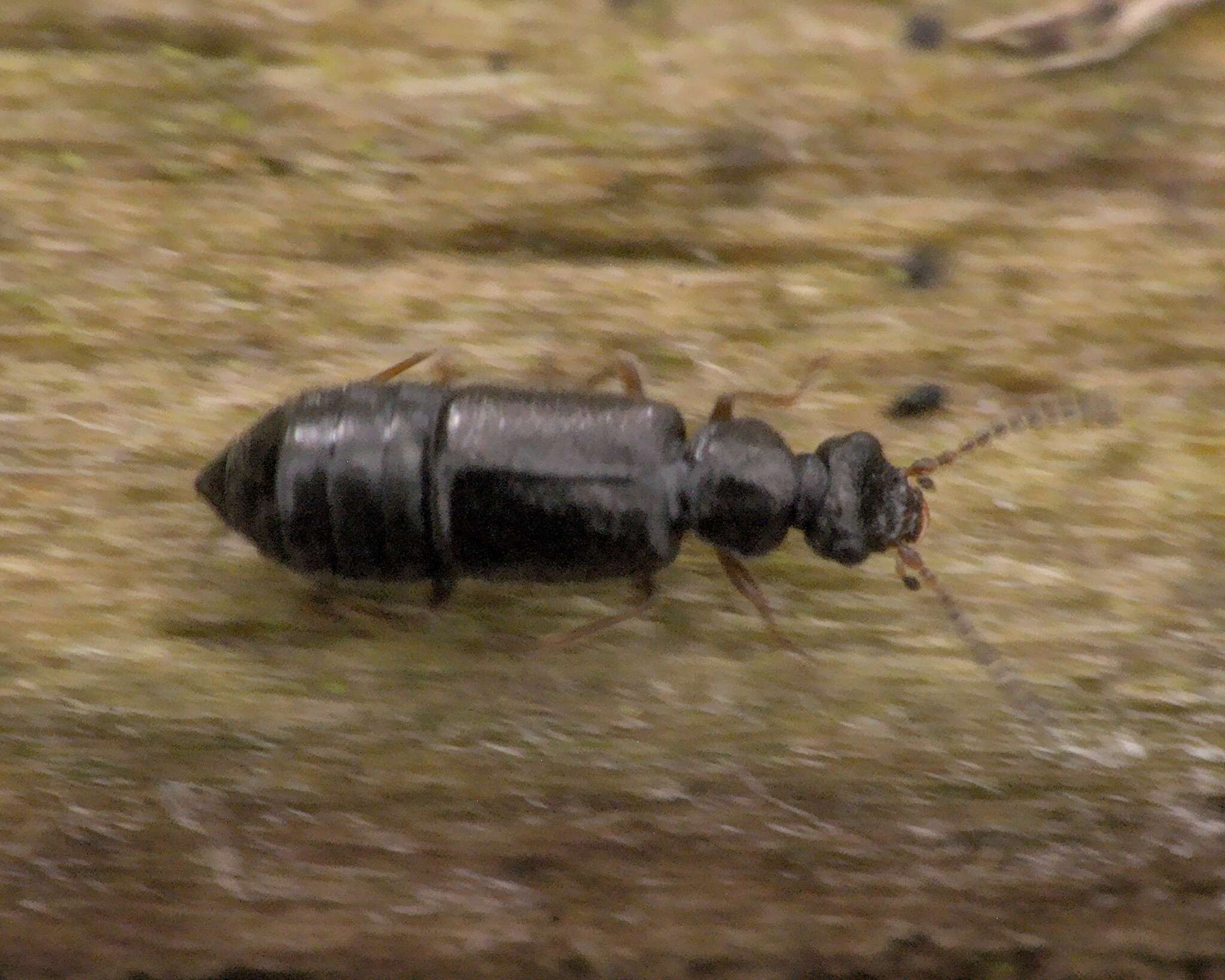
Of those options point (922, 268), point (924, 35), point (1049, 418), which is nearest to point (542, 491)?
point (922, 268)

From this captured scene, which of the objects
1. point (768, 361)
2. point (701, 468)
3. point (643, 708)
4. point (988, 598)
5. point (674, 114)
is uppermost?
point (674, 114)

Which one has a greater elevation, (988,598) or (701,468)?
(701,468)

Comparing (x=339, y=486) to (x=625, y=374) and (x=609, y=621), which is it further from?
(x=625, y=374)

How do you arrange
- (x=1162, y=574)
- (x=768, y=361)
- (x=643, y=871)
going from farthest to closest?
(x=768, y=361) → (x=1162, y=574) → (x=643, y=871)

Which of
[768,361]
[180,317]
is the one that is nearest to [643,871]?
[768,361]

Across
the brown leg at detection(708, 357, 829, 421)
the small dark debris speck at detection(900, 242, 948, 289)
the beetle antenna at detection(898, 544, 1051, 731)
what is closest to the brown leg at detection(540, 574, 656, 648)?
the brown leg at detection(708, 357, 829, 421)

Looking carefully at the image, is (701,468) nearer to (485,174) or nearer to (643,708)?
(643,708)

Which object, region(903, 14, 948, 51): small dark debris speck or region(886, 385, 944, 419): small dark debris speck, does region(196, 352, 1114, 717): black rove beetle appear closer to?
region(886, 385, 944, 419): small dark debris speck
